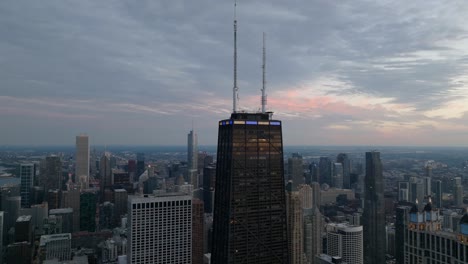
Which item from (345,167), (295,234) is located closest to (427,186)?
(345,167)

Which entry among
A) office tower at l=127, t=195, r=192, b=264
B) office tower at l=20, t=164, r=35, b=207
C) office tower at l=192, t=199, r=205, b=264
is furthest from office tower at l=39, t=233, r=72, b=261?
office tower at l=127, t=195, r=192, b=264

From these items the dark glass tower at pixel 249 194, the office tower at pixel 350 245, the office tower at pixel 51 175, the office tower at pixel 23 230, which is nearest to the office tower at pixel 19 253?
the office tower at pixel 23 230

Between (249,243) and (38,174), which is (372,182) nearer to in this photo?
(249,243)

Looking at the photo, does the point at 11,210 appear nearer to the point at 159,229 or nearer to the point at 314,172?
the point at 159,229

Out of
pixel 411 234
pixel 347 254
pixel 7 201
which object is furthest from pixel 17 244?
pixel 411 234

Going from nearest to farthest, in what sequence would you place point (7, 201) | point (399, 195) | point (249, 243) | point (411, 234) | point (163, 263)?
1. point (411, 234)
2. point (249, 243)
3. point (163, 263)
4. point (7, 201)
5. point (399, 195)

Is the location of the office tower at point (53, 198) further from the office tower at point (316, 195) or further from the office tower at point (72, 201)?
the office tower at point (316, 195)

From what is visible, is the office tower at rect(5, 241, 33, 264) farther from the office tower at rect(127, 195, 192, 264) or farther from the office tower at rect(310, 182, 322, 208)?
the office tower at rect(310, 182, 322, 208)
